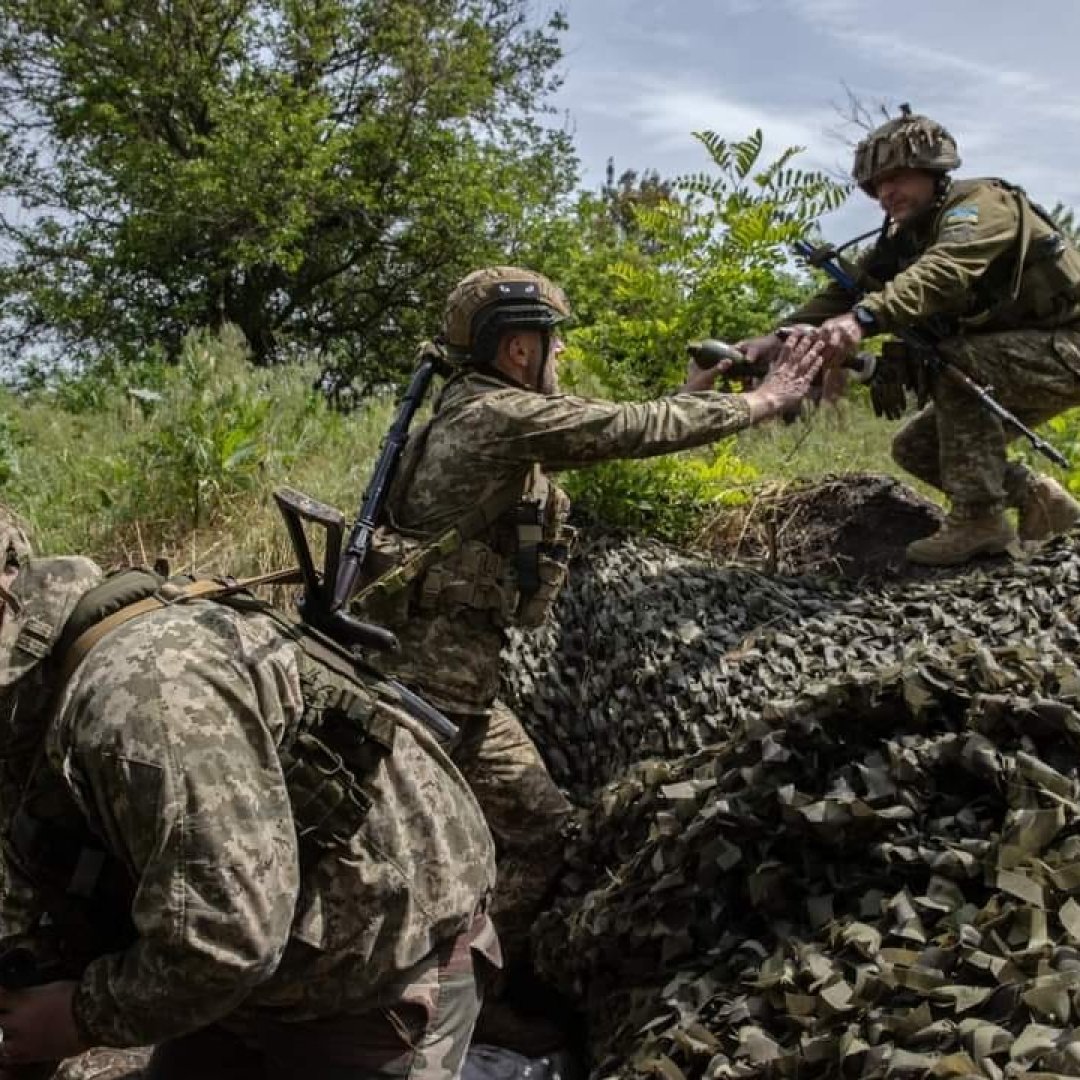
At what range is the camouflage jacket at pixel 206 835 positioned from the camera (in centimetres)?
192

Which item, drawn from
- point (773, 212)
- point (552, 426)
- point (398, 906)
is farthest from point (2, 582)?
point (773, 212)

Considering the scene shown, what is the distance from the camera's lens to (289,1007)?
2.32 meters

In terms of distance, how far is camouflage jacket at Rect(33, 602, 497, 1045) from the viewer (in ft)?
6.29

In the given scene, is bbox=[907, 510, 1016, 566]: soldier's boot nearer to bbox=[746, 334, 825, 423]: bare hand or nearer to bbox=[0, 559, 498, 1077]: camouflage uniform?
bbox=[746, 334, 825, 423]: bare hand

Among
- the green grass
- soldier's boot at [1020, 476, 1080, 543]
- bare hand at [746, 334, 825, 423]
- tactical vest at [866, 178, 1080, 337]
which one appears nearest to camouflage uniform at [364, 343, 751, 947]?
bare hand at [746, 334, 825, 423]

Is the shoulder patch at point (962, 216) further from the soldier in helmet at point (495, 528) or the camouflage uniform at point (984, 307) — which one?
the soldier in helmet at point (495, 528)

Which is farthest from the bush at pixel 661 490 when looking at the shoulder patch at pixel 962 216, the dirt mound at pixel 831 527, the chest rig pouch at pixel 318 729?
the chest rig pouch at pixel 318 729

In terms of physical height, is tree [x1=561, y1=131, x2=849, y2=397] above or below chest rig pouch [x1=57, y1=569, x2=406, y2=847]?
above

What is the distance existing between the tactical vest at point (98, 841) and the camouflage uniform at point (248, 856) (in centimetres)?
2

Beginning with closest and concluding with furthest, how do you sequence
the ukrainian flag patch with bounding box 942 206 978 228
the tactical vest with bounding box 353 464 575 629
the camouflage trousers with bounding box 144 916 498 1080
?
the camouflage trousers with bounding box 144 916 498 1080 → the tactical vest with bounding box 353 464 575 629 → the ukrainian flag patch with bounding box 942 206 978 228

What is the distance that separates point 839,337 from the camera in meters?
4.88

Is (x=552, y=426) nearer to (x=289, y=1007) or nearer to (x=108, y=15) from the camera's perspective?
(x=289, y=1007)

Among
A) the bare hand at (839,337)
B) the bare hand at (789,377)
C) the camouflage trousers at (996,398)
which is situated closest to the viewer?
the bare hand at (789,377)

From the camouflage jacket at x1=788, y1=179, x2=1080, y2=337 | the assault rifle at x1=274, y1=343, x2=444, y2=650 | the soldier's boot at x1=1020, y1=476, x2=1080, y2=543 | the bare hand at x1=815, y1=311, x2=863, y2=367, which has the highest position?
the camouflage jacket at x1=788, y1=179, x2=1080, y2=337
